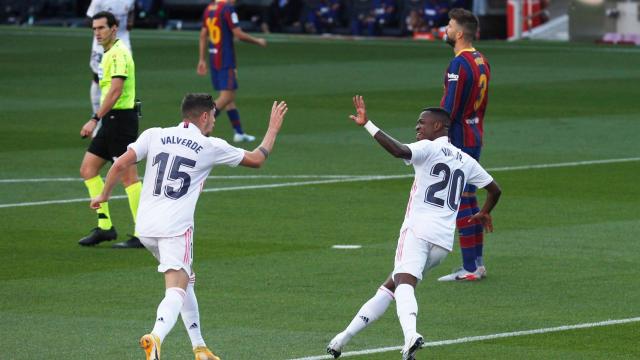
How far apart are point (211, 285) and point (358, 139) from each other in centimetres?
1191

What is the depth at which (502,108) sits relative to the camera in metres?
30.5

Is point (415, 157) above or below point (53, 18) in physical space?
above

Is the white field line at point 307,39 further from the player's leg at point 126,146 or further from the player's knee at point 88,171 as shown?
the player's knee at point 88,171

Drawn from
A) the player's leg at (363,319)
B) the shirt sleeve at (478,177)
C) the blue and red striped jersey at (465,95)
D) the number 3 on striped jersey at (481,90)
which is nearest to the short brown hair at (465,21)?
the blue and red striped jersey at (465,95)

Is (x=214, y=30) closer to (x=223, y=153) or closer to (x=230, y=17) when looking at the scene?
(x=230, y=17)

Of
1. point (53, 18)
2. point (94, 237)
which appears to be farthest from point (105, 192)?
point (53, 18)

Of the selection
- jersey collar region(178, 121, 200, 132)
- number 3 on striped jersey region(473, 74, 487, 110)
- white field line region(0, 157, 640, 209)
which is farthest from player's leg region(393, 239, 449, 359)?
white field line region(0, 157, 640, 209)

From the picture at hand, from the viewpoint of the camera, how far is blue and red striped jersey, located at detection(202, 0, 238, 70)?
2592 centimetres

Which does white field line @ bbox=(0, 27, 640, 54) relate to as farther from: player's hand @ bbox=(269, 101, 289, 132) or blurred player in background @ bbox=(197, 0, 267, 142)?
player's hand @ bbox=(269, 101, 289, 132)

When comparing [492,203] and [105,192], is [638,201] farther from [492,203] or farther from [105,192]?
[105,192]

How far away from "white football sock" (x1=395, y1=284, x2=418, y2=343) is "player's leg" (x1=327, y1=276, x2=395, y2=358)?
0.19 metres

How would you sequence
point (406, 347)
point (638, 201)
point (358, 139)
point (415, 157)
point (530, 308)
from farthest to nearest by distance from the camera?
point (358, 139) → point (638, 201) → point (530, 308) → point (415, 157) → point (406, 347)

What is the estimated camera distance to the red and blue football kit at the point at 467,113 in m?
14.0

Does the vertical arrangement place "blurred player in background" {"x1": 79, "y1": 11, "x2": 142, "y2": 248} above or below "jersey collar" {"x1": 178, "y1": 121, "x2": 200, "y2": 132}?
below
